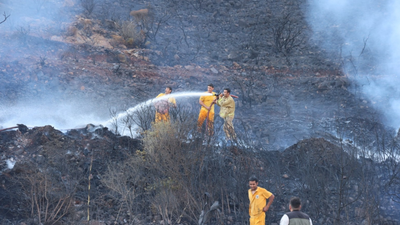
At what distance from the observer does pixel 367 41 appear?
64.7 ft

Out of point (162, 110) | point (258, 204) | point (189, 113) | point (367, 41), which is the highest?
point (367, 41)

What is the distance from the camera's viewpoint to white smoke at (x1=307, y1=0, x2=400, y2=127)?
1454cm

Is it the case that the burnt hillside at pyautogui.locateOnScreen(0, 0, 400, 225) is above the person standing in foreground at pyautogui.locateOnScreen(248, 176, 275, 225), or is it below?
above

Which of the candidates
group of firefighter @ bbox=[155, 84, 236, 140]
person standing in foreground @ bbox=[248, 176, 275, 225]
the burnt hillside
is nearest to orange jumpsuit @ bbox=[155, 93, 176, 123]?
group of firefighter @ bbox=[155, 84, 236, 140]

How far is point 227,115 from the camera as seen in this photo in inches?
351

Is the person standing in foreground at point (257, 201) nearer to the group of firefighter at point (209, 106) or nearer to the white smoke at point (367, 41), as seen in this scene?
the group of firefighter at point (209, 106)

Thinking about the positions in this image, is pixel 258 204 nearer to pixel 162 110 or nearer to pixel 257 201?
pixel 257 201

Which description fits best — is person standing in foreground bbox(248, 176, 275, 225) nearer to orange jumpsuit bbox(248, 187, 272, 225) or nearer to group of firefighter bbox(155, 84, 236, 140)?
orange jumpsuit bbox(248, 187, 272, 225)

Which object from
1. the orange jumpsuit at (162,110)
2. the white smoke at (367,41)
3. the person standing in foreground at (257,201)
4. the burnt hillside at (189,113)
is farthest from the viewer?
the white smoke at (367,41)

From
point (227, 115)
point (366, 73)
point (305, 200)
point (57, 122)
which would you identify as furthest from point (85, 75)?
point (366, 73)

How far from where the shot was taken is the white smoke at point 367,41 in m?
14.5

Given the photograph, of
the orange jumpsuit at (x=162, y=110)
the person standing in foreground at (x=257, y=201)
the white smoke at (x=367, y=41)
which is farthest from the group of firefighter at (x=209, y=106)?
the white smoke at (x=367, y=41)

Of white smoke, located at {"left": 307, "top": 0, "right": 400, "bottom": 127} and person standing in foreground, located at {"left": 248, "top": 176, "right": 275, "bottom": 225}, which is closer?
person standing in foreground, located at {"left": 248, "top": 176, "right": 275, "bottom": 225}

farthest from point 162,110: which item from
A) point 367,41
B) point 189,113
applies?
point 367,41
